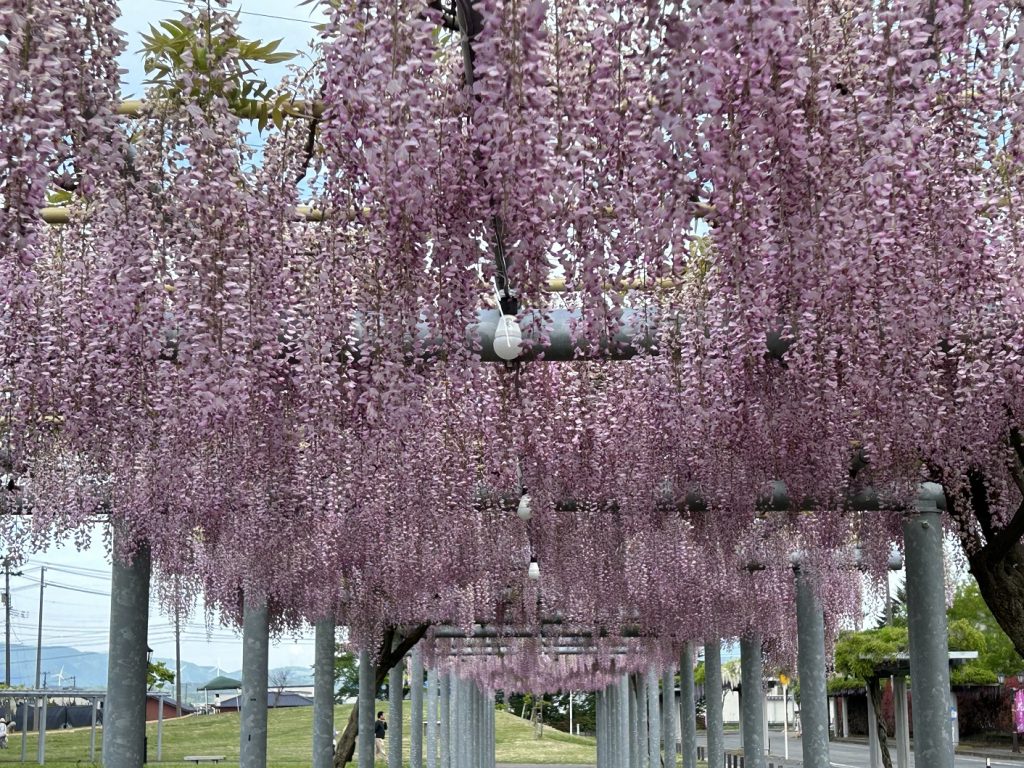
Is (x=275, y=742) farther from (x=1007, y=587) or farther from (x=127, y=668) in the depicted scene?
(x=1007, y=587)

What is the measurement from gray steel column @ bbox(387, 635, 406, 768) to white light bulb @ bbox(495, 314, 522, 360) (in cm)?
1113

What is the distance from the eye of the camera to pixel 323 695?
1104 centimetres

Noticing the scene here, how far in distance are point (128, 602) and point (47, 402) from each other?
1.96m

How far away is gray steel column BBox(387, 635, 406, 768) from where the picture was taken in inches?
593

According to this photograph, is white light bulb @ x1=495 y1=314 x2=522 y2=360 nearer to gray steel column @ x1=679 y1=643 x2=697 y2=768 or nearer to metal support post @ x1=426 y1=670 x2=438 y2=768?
gray steel column @ x1=679 y1=643 x2=697 y2=768

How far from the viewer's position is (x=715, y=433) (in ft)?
19.2

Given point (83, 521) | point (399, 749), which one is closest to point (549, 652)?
point (399, 749)

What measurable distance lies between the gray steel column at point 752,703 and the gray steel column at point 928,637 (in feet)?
19.1

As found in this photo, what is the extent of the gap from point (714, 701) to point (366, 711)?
4926 mm

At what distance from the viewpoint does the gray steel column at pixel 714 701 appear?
15133 mm

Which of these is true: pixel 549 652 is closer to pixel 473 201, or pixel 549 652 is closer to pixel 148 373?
pixel 148 373

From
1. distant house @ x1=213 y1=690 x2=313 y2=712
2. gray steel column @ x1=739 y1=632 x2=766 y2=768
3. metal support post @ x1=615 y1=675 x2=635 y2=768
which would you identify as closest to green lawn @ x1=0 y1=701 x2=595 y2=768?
metal support post @ x1=615 y1=675 x2=635 y2=768

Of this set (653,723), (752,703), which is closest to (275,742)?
(653,723)

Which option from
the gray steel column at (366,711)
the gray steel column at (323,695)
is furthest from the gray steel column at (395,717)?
the gray steel column at (323,695)
